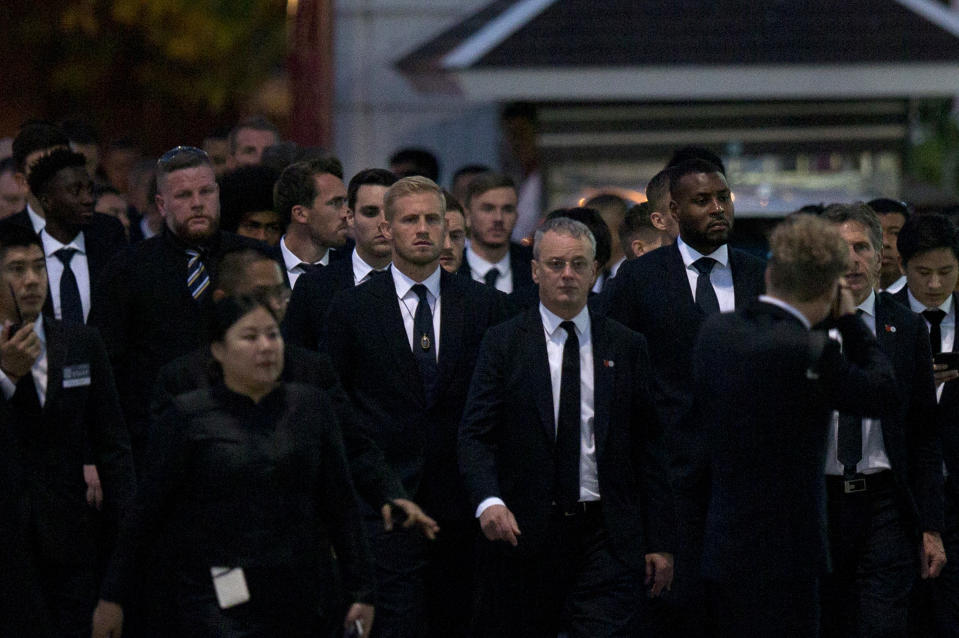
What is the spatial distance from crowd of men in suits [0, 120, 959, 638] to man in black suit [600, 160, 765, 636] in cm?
1

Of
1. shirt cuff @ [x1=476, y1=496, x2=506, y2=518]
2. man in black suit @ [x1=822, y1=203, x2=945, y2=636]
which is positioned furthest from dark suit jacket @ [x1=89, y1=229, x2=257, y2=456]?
→ man in black suit @ [x1=822, y1=203, x2=945, y2=636]

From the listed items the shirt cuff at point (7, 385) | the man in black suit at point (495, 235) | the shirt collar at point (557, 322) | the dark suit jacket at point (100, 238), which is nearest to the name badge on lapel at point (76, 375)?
the shirt cuff at point (7, 385)

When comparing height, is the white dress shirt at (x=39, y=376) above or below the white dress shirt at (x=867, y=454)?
above

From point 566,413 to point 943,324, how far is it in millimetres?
2380

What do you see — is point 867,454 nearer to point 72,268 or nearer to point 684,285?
point 684,285

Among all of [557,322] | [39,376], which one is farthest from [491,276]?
[39,376]

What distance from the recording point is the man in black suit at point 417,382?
8.41 metres

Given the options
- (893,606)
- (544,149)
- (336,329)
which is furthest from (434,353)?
(544,149)

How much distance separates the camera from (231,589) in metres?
6.80

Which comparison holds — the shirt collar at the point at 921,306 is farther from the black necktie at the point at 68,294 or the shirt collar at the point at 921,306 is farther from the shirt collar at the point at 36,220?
the shirt collar at the point at 36,220

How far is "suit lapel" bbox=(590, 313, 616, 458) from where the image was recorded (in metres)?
8.03

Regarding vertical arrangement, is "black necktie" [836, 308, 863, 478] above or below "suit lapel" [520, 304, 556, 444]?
below

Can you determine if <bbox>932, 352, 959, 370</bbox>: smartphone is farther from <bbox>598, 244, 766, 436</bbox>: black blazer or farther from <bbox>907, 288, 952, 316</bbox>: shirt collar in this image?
<bbox>598, 244, 766, 436</bbox>: black blazer

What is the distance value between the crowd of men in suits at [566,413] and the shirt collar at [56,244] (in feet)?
3.25
